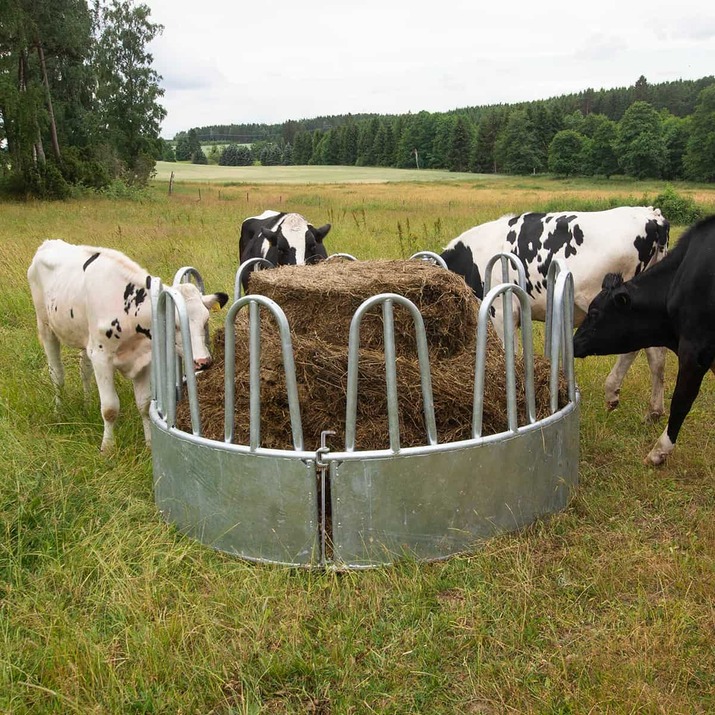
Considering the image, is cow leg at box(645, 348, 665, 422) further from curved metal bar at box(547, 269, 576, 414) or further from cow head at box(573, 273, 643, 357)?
curved metal bar at box(547, 269, 576, 414)

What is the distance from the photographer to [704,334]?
493 centimetres

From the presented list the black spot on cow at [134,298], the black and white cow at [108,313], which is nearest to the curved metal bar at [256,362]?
the black and white cow at [108,313]

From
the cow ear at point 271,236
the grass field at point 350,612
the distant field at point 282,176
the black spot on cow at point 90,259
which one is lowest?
the distant field at point 282,176

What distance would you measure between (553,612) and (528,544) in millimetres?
562

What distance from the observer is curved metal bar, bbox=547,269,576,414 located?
4.30m

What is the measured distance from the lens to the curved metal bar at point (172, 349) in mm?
3959

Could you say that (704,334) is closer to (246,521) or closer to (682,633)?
(682,633)

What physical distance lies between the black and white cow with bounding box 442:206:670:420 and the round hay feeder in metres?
1.98

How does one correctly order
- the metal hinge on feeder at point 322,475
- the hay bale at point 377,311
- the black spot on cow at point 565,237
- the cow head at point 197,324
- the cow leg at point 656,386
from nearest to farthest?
the metal hinge on feeder at point 322,475, the hay bale at point 377,311, the cow head at point 197,324, the cow leg at point 656,386, the black spot on cow at point 565,237

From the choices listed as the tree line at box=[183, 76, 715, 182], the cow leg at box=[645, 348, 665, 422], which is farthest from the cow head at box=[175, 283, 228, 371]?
the tree line at box=[183, 76, 715, 182]

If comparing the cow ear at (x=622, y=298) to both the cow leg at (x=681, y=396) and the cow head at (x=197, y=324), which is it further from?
the cow head at (x=197, y=324)

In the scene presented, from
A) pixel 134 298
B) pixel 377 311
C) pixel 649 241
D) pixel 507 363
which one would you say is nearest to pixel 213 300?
pixel 134 298

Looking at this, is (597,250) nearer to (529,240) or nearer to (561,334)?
(529,240)

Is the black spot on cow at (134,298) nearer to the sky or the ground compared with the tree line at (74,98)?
nearer to the ground
